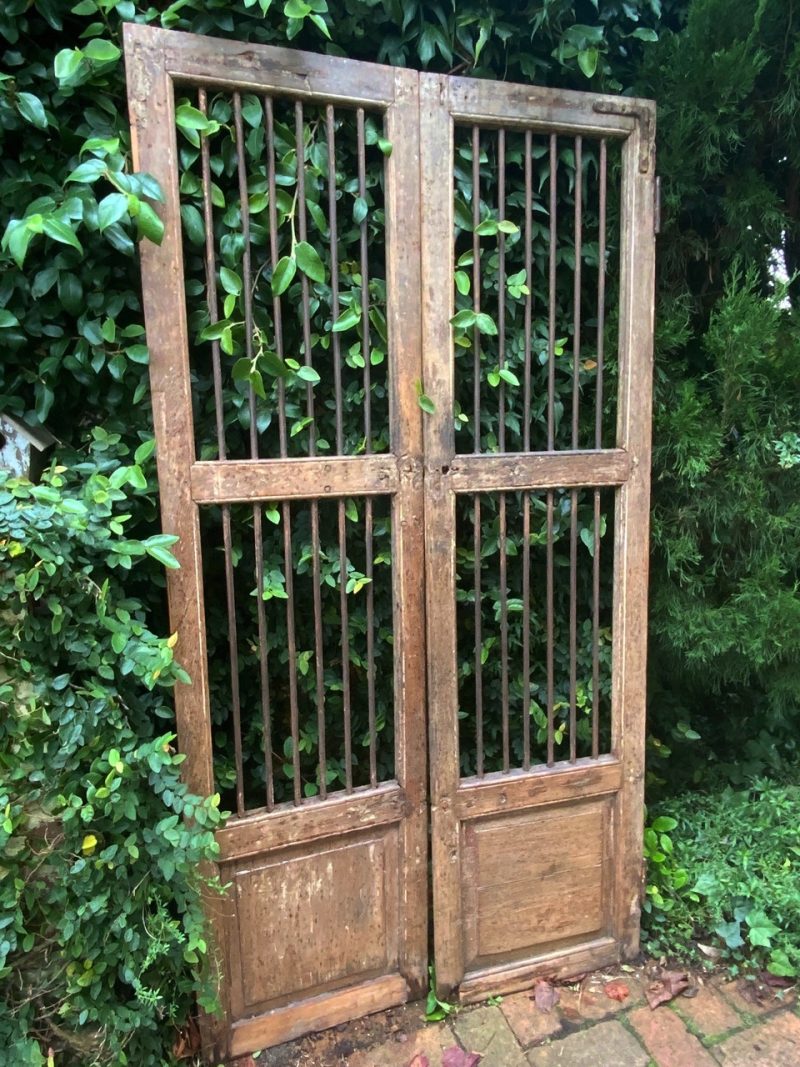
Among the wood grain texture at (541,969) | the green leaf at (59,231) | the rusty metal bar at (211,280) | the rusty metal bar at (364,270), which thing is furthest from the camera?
the wood grain texture at (541,969)

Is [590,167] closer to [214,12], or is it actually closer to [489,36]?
[489,36]

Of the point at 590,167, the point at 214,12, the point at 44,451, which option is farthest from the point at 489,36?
the point at 44,451

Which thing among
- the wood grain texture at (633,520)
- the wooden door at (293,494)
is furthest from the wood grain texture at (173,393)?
the wood grain texture at (633,520)

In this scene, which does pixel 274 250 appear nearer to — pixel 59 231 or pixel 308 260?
pixel 308 260

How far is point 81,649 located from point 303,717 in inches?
28.0

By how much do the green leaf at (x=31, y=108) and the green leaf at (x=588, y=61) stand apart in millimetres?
1282

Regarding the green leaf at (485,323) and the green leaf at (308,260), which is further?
the green leaf at (485,323)

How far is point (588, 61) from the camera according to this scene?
70.4 inches

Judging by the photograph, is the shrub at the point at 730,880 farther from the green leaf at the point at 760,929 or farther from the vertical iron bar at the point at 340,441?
the vertical iron bar at the point at 340,441

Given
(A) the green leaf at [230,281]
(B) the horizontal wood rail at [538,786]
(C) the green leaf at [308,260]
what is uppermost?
(C) the green leaf at [308,260]

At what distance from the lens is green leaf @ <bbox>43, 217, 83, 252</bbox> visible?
1.36 metres

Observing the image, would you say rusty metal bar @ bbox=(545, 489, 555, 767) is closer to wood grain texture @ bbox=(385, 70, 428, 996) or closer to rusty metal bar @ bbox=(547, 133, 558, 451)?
rusty metal bar @ bbox=(547, 133, 558, 451)

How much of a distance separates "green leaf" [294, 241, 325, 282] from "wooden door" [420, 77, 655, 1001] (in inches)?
11.5

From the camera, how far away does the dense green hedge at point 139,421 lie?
1.44m
